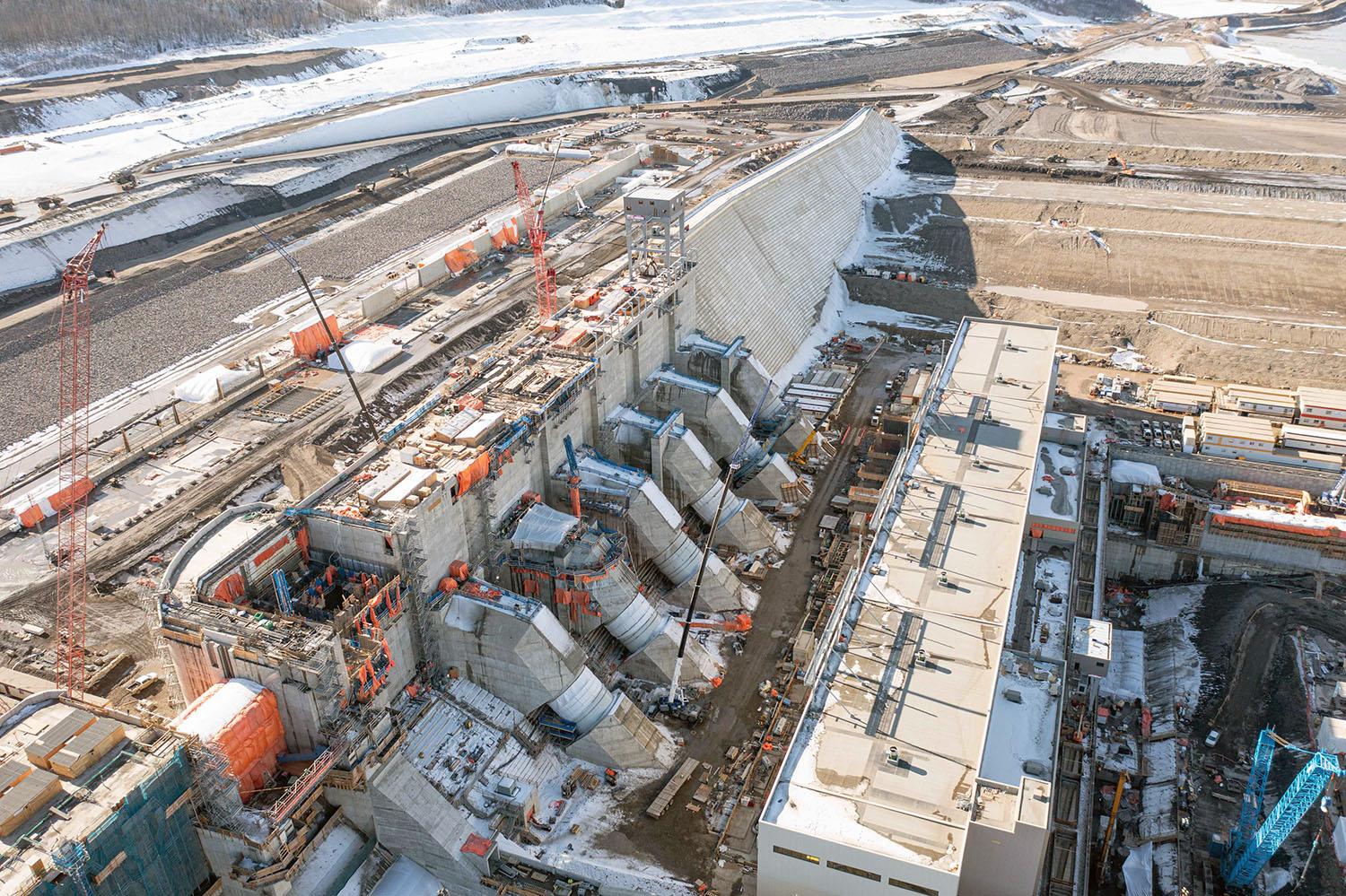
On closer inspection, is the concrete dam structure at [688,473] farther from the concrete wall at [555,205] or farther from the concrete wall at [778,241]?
the concrete wall at [555,205]

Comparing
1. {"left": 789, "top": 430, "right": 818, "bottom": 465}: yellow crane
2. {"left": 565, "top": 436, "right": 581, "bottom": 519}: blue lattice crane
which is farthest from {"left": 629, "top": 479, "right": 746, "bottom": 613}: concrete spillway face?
{"left": 789, "top": 430, "right": 818, "bottom": 465}: yellow crane

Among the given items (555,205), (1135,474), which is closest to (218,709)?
(1135,474)

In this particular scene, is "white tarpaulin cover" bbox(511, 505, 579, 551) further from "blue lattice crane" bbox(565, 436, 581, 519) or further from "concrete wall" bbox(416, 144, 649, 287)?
"concrete wall" bbox(416, 144, 649, 287)

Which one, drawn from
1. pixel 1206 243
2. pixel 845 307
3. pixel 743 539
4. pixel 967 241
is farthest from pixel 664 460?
pixel 1206 243

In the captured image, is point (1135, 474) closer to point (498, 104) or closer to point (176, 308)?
point (176, 308)

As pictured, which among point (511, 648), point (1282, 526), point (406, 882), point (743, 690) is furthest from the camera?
point (1282, 526)

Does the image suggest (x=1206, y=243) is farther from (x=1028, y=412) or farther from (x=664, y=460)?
(x=664, y=460)
